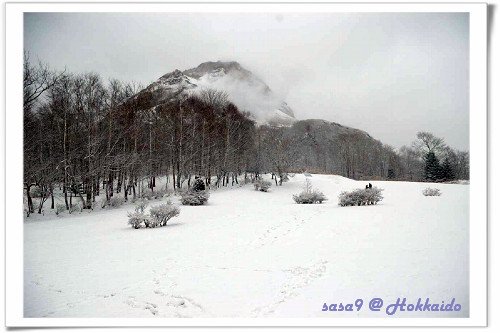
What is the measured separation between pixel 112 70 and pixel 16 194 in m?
4.60

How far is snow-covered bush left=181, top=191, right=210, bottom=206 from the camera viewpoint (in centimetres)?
1415

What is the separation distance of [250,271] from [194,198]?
9.96 metres

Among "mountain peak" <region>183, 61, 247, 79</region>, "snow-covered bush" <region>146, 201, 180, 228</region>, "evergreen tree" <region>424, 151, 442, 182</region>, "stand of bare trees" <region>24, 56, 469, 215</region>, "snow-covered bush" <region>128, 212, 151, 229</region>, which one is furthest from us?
"evergreen tree" <region>424, 151, 442, 182</region>

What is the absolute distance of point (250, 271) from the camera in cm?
458

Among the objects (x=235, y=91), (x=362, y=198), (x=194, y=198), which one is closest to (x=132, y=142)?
(x=235, y=91)

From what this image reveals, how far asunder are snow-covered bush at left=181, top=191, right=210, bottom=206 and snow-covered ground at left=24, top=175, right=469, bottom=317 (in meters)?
6.76

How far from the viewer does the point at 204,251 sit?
5.84 metres

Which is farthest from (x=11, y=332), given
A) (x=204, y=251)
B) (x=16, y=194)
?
(x=204, y=251)

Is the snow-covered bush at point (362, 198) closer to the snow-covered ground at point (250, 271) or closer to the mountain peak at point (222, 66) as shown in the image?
the snow-covered ground at point (250, 271)

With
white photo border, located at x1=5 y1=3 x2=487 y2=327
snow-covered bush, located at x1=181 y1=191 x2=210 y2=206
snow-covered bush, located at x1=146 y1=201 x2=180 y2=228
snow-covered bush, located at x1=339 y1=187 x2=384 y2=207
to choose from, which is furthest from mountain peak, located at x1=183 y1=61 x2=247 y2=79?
snow-covered bush, located at x1=339 y1=187 x2=384 y2=207

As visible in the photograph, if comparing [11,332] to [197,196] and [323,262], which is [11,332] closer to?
[323,262]

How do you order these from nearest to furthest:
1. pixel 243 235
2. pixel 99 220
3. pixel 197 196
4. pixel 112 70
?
pixel 243 235
pixel 112 70
pixel 99 220
pixel 197 196

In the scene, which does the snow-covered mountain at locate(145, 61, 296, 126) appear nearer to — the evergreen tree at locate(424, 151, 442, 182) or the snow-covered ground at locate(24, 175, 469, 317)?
the snow-covered ground at locate(24, 175, 469, 317)
